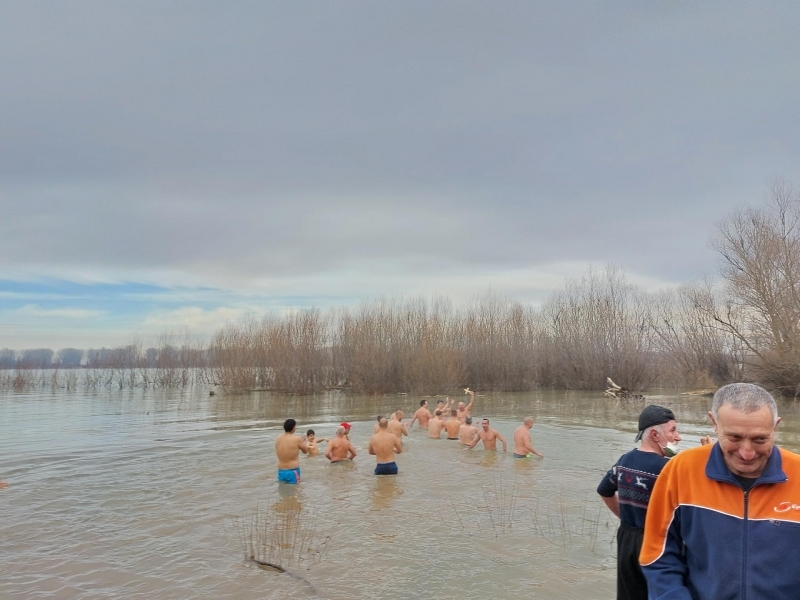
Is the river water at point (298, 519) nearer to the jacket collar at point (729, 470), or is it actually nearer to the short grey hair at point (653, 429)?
the short grey hair at point (653, 429)

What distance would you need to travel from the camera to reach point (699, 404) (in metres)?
29.7

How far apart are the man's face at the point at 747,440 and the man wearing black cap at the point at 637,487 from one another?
1261mm

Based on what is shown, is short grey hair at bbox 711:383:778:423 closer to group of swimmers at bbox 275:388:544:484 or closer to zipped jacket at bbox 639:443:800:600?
zipped jacket at bbox 639:443:800:600

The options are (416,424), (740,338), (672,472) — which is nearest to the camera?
(672,472)

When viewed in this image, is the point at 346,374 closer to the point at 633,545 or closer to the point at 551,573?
Result: the point at 551,573

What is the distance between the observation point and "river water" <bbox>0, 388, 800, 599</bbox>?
6.69 metres

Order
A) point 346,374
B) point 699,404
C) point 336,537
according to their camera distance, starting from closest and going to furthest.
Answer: point 336,537 → point 699,404 → point 346,374

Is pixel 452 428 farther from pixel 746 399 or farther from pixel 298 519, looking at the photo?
pixel 746 399

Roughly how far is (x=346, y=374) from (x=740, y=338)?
25594 mm

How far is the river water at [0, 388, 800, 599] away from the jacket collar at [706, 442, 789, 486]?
443 cm

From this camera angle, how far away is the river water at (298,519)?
22.0 ft

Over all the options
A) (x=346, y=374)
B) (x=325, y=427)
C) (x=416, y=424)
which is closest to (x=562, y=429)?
(x=416, y=424)

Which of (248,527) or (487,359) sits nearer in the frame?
(248,527)

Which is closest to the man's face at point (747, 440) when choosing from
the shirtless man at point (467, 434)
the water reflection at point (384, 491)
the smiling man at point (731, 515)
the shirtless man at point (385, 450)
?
the smiling man at point (731, 515)
